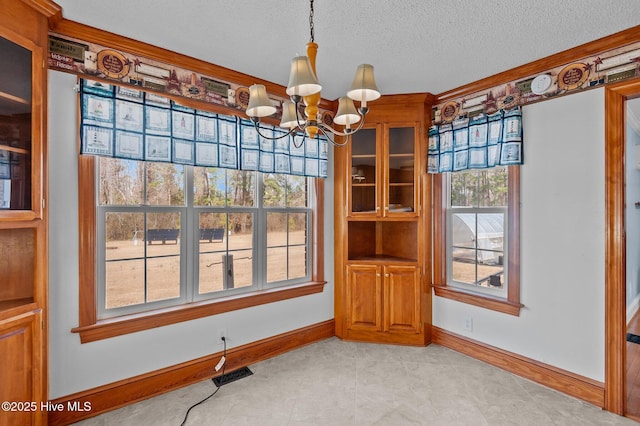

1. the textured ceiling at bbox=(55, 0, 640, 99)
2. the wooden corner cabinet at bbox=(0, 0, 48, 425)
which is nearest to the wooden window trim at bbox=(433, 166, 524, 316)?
the textured ceiling at bbox=(55, 0, 640, 99)

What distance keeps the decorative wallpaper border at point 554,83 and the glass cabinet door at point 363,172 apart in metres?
0.83

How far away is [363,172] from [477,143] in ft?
3.75

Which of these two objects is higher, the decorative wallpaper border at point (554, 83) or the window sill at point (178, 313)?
the decorative wallpaper border at point (554, 83)

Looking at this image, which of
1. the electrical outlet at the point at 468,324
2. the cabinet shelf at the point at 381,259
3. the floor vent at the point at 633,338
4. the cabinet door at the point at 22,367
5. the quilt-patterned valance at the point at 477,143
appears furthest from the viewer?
the cabinet shelf at the point at 381,259

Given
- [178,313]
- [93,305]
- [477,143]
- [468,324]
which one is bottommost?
[468,324]

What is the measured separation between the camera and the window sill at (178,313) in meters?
2.23

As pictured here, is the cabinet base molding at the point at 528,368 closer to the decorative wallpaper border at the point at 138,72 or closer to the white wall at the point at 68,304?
Result: the white wall at the point at 68,304

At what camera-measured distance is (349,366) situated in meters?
2.88

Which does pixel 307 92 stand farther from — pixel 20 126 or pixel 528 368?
pixel 528 368

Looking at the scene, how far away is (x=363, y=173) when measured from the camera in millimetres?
3469


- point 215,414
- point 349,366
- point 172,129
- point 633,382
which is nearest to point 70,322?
point 215,414

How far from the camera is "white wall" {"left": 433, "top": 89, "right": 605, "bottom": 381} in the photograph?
7.77ft

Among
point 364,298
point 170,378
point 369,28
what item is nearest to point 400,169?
point 364,298

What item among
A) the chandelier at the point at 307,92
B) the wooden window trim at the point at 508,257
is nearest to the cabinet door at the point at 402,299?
the wooden window trim at the point at 508,257
